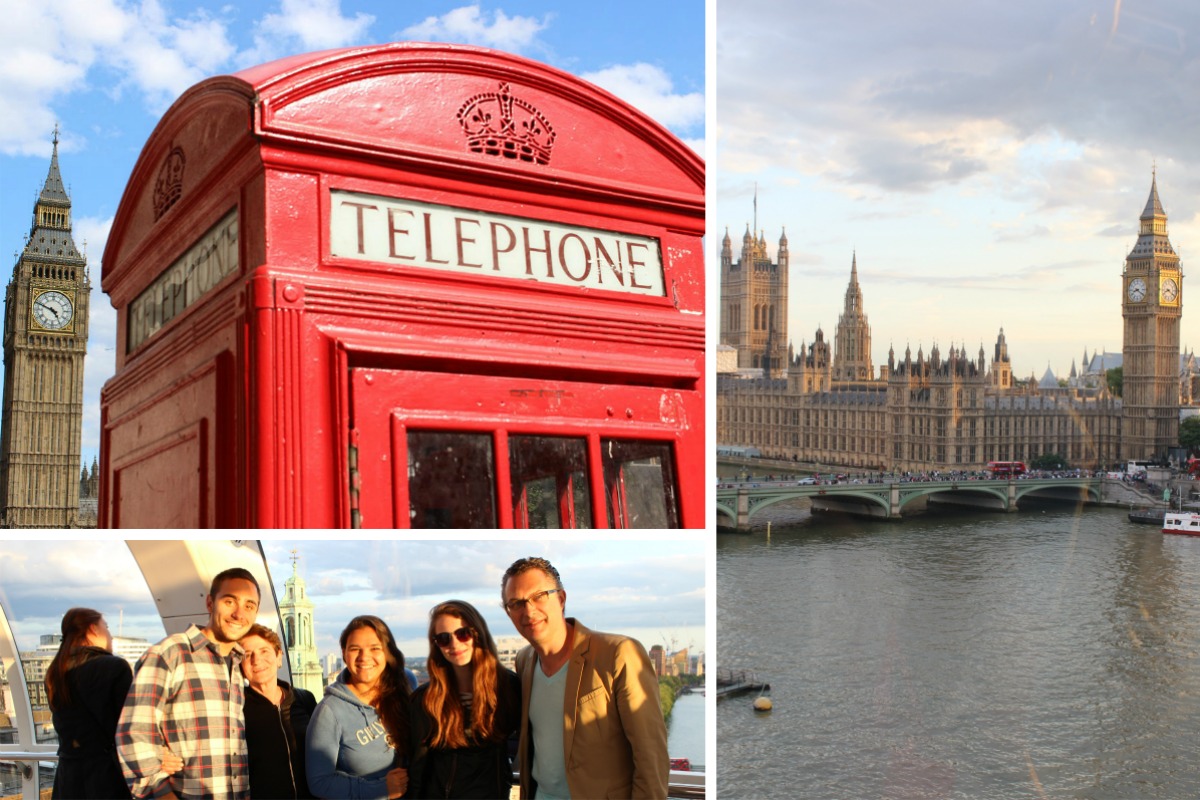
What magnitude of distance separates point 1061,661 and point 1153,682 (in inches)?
27.9

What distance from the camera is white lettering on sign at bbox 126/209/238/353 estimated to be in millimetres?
1775

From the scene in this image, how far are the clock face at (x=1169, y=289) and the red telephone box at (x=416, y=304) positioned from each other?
7088mm

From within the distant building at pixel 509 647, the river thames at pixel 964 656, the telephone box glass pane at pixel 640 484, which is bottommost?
the river thames at pixel 964 656

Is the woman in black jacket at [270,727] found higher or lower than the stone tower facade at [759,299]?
lower

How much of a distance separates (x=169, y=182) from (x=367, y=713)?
1001 mm

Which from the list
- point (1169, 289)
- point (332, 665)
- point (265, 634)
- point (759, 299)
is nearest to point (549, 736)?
point (332, 665)

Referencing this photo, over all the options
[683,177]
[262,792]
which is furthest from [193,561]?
[683,177]

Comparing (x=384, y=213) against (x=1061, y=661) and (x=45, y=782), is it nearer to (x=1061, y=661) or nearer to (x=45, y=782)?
(x=45, y=782)

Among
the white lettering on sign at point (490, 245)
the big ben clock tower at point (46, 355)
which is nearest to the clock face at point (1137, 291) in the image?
the big ben clock tower at point (46, 355)

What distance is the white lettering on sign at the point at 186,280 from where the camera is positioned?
5.82 ft

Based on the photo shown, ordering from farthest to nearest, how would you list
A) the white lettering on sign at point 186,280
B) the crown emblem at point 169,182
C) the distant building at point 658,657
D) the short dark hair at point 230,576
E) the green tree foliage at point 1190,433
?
the green tree foliage at point 1190,433
the distant building at point 658,657
the crown emblem at point 169,182
the short dark hair at point 230,576
the white lettering on sign at point 186,280

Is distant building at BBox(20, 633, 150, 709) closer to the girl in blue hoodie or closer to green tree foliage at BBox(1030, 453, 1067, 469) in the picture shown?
the girl in blue hoodie

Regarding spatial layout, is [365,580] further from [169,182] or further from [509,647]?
[169,182]

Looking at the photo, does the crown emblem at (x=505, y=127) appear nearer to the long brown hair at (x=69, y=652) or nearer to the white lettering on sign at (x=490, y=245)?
the white lettering on sign at (x=490, y=245)
